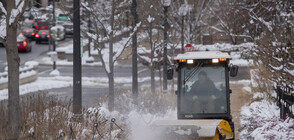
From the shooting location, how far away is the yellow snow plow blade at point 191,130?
8969 millimetres

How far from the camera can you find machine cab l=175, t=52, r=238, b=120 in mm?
11266

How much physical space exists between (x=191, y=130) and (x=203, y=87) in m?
2.36

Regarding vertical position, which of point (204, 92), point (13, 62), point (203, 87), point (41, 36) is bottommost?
point (204, 92)

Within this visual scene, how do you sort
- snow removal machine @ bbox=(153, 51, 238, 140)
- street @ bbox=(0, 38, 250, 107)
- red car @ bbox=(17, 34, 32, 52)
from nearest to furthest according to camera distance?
1. snow removal machine @ bbox=(153, 51, 238, 140)
2. street @ bbox=(0, 38, 250, 107)
3. red car @ bbox=(17, 34, 32, 52)

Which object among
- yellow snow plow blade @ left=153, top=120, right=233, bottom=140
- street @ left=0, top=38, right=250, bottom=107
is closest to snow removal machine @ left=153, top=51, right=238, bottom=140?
yellow snow plow blade @ left=153, top=120, right=233, bottom=140

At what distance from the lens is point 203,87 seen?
37.1 ft

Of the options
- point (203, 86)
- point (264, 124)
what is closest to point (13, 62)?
point (203, 86)

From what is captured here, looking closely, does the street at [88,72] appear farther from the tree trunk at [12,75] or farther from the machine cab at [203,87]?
the tree trunk at [12,75]

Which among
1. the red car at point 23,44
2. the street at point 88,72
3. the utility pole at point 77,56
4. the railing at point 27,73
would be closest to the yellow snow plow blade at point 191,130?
the utility pole at point 77,56

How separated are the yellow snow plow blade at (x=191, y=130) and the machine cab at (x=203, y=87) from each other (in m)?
1.79

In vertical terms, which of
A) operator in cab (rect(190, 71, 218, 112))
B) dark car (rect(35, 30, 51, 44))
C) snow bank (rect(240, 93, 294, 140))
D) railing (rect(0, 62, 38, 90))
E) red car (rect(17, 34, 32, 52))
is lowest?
snow bank (rect(240, 93, 294, 140))

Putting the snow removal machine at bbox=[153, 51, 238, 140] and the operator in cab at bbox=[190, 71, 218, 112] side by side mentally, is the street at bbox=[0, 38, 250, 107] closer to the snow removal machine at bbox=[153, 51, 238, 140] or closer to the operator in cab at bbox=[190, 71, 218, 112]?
the snow removal machine at bbox=[153, 51, 238, 140]

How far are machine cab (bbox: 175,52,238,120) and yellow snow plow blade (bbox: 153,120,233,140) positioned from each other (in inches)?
70.3

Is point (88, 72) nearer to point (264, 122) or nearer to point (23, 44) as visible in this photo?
point (23, 44)
